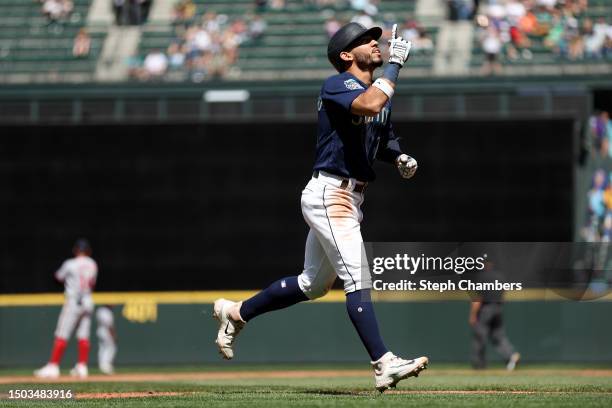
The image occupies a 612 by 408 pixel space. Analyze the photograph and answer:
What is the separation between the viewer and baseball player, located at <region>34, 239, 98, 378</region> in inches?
599

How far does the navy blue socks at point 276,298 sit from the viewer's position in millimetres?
7387

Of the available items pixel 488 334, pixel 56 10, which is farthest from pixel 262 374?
pixel 56 10

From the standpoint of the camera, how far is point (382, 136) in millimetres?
7562

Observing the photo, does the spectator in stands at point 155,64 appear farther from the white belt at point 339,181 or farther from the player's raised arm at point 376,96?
the player's raised arm at point 376,96

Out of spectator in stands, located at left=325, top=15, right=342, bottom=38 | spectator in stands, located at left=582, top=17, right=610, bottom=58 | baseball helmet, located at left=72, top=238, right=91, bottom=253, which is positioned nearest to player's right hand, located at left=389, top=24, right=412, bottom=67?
baseball helmet, located at left=72, top=238, right=91, bottom=253

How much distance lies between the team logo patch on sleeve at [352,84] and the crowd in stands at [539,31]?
10.8 metres

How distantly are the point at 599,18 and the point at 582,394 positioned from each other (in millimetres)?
11919

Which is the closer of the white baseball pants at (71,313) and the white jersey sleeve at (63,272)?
the white jersey sleeve at (63,272)

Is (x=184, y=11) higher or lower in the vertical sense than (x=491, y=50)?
higher

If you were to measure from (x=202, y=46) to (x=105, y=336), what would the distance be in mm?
4722

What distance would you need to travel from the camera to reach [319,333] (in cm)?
1723

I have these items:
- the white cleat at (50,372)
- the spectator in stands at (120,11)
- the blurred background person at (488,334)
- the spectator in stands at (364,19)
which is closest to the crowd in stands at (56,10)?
the spectator in stands at (120,11)

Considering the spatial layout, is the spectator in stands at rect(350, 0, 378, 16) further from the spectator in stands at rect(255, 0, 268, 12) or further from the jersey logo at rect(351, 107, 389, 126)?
the jersey logo at rect(351, 107, 389, 126)

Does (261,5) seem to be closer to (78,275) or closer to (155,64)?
(155,64)
